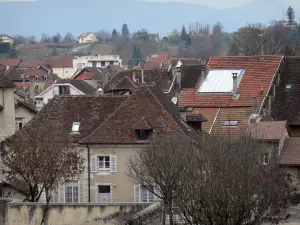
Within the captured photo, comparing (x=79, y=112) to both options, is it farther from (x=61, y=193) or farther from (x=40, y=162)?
(x=40, y=162)

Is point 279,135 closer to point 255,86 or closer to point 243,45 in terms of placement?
point 255,86

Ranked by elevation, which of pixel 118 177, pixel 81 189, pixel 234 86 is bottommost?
pixel 81 189

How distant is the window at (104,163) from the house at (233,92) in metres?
9.23

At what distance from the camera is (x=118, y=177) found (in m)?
50.8

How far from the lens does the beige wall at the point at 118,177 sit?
5038 cm

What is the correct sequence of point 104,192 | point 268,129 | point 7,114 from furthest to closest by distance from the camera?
point 7,114
point 268,129
point 104,192

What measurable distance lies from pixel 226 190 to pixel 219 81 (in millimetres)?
34504

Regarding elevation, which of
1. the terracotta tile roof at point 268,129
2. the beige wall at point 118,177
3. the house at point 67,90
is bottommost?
the house at point 67,90

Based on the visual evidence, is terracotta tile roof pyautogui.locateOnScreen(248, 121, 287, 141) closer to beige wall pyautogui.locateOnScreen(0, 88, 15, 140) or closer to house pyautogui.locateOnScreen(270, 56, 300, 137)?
house pyautogui.locateOnScreen(270, 56, 300, 137)

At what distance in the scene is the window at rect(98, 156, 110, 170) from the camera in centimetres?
5106

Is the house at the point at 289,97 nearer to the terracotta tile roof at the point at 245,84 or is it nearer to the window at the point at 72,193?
the terracotta tile roof at the point at 245,84

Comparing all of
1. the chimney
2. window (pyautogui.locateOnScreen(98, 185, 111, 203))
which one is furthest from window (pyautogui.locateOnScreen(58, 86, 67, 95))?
window (pyautogui.locateOnScreen(98, 185, 111, 203))

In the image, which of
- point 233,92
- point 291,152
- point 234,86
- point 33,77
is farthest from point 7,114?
point 33,77

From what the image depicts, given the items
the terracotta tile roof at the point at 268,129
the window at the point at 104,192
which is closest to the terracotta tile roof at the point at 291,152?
the terracotta tile roof at the point at 268,129
